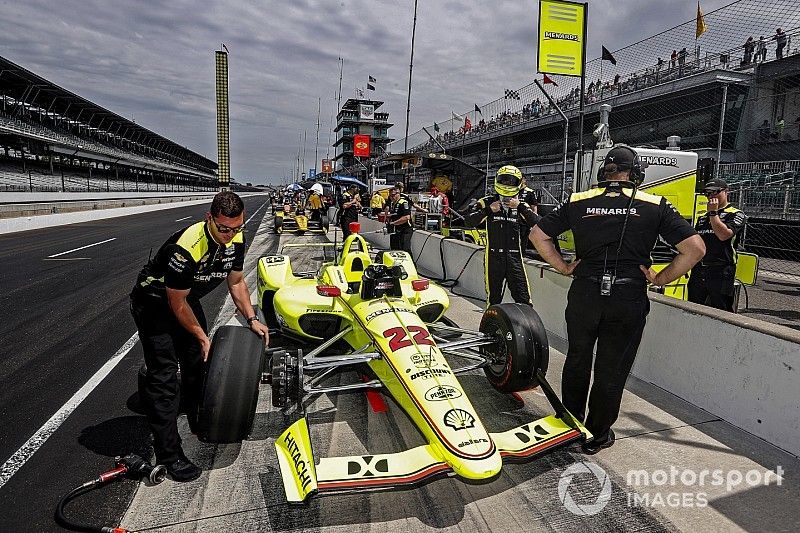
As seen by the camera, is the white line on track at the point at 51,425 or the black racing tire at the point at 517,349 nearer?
the white line on track at the point at 51,425

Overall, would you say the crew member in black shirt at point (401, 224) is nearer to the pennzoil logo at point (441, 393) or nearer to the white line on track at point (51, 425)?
the white line on track at point (51, 425)

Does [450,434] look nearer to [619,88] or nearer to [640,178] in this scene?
[640,178]

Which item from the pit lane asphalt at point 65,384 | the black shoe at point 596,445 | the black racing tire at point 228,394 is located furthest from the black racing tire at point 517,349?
the pit lane asphalt at point 65,384

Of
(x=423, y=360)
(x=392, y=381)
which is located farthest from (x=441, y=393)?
(x=392, y=381)

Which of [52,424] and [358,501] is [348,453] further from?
[52,424]

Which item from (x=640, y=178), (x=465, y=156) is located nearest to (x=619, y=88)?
(x=465, y=156)

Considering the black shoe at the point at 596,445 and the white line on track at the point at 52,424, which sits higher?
the black shoe at the point at 596,445

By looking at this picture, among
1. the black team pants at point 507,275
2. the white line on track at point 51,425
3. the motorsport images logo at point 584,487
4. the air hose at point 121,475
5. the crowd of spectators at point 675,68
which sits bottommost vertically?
the white line on track at point 51,425

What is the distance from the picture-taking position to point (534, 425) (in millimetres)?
3129

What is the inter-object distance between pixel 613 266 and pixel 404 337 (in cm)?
141

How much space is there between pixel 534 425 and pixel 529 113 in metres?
35.7

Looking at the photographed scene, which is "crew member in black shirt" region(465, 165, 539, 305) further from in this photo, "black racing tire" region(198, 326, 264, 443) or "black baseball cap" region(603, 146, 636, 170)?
"black racing tire" region(198, 326, 264, 443)

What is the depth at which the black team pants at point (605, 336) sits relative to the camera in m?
3.16

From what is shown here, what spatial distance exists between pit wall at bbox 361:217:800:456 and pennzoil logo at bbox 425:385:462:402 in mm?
2047
